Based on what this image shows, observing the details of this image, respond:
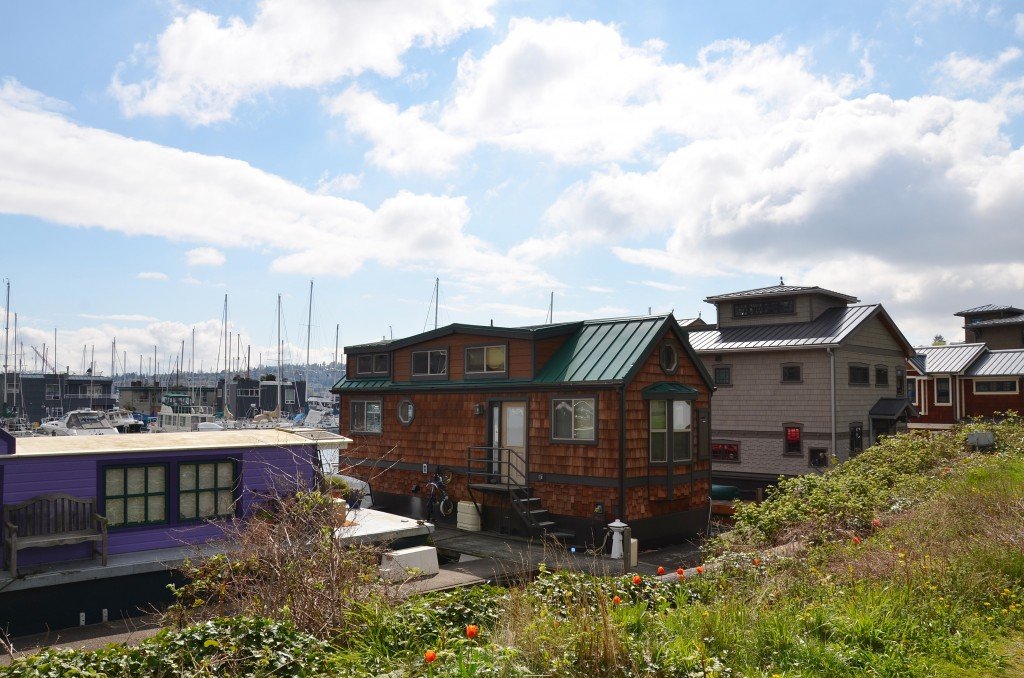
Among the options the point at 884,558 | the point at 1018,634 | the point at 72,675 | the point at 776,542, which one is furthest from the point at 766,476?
the point at 72,675

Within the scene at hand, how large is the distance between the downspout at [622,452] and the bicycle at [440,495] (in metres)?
6.21

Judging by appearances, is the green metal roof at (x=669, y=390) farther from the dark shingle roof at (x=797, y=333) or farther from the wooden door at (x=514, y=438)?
the dark shingle roof at (x=797, y=333)

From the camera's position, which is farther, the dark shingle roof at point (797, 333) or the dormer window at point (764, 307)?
the dormer window at point (764, 307)

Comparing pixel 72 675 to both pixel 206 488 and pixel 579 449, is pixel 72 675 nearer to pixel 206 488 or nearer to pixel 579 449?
pixel 206 488

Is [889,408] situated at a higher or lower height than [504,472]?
higher

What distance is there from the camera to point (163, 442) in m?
16.6

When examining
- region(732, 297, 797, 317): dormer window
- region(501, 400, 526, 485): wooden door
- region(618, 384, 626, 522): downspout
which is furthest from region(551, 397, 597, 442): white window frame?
region(732, 297, 797, 317): dormer window

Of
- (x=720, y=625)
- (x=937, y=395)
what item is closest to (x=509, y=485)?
(x=720, y=625)

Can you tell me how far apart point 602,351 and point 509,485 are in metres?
4.54

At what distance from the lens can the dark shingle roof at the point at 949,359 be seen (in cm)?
4192

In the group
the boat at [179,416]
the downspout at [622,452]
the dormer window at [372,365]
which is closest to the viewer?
the downspout at [622,452]

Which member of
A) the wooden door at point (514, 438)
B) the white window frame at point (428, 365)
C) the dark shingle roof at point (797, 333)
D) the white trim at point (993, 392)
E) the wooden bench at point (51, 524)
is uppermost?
the dark shingle roof at point (797, 333)

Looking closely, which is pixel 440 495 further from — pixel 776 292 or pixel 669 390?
pixel 776 292

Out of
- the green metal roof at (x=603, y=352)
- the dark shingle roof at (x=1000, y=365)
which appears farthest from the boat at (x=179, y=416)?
the dark shingle roof at (x=1000, y=365)
